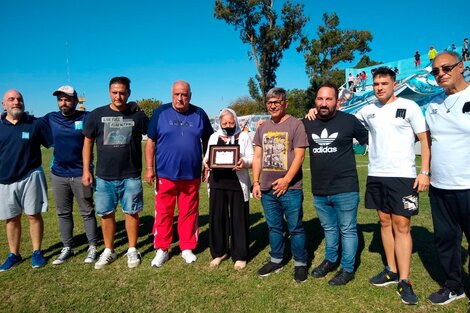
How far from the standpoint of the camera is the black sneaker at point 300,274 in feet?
11.9

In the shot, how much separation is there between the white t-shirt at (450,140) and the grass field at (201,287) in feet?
4.13

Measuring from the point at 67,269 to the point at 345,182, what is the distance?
3632mm

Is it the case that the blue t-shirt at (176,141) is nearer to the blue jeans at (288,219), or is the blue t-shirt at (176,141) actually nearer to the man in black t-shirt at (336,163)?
the blue jeans at (288,219)

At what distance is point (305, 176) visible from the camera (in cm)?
1085

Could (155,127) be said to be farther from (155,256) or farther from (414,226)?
(414,226)

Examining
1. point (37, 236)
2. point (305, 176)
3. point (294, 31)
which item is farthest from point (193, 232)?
point (294, 31)

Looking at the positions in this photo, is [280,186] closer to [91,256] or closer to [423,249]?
[423,249]

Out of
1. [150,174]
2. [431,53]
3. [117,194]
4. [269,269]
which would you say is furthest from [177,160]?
[431,53]

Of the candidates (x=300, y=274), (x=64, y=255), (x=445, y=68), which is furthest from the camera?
(x=64, y=255)

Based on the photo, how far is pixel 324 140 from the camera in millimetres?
3410

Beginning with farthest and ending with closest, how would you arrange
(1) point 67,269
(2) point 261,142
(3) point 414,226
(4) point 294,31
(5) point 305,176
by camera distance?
1. (4) point 294,31
2. (5) point 305,176
3. (3) point 414,226
4. (1) point 67,269
5. (2) point 261,142

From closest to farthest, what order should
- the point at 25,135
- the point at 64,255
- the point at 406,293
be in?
the point at 406,293, the point at 25,135, the point at 64,255

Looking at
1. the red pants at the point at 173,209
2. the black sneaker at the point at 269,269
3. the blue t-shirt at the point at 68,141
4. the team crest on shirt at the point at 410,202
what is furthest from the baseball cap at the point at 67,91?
the team crest on shirt at the point at 410,202

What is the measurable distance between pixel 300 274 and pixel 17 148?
3.89m
